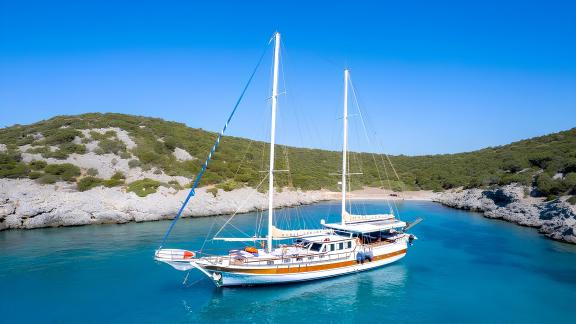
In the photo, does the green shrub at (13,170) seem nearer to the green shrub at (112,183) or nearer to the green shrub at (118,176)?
the green shrub at (112,183)

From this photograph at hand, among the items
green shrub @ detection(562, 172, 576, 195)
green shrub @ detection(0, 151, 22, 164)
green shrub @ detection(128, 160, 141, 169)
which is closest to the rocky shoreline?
green shrub @ detection(562, 172, 576, 195)

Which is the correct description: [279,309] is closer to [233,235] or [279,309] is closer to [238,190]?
[233,235]

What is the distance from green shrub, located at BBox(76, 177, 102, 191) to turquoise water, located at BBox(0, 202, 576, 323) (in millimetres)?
12171

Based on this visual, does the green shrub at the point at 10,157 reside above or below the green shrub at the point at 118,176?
above

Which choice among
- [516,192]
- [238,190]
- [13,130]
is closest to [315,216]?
[238,190]

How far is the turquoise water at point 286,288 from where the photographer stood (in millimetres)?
19438

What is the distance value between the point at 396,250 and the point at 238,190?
3256 cm

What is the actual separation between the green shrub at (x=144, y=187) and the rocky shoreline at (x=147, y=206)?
0.98 meters

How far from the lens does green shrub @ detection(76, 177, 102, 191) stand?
47.8 metres

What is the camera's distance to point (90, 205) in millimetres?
43312

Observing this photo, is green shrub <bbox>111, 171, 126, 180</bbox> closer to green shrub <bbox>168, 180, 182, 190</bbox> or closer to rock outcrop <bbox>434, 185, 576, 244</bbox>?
green shrub <bbox>168, 180, 182, 190</bbox>

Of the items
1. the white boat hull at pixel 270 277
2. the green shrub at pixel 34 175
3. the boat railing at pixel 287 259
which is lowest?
the white boat hull at pixel 270 277

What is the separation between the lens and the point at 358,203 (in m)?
67.7

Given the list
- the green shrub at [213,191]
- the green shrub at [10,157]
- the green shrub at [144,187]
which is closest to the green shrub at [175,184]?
the green shrub at [144,187]
